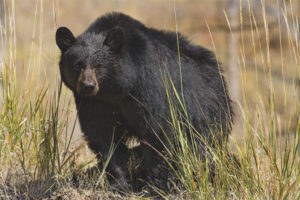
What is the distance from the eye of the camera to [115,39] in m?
3.58

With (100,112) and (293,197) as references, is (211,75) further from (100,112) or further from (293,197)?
(293,197)

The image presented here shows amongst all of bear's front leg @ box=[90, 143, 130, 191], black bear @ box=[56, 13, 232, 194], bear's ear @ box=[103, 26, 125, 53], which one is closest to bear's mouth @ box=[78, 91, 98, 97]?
black bear @ box=[56, 13, 232, 194]

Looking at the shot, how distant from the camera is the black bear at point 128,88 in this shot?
3.57 metres

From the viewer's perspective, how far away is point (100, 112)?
12.3ft

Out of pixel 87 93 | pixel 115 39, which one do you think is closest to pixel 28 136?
pixel 87 93

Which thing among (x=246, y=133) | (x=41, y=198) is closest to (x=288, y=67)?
(x=246, y=133)

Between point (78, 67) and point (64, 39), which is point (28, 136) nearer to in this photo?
point (78, 67)

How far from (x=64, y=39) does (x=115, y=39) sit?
43 centimetres

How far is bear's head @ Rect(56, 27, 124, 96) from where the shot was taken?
11.7 feet

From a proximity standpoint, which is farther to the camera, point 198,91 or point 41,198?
point 198,91

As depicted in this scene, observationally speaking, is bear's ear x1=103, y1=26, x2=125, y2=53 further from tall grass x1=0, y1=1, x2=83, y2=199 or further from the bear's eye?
tall grass x1=0, y1=1, x2=83, y2=199

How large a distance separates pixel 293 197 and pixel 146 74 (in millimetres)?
1473

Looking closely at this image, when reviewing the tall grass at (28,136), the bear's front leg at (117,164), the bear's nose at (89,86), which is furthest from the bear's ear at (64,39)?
the bear's front leg at (117,164)

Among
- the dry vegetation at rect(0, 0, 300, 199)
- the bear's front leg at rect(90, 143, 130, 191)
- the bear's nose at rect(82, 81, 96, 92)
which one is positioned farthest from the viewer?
the bear's front leg at rect(90, 143, 130, 191)
